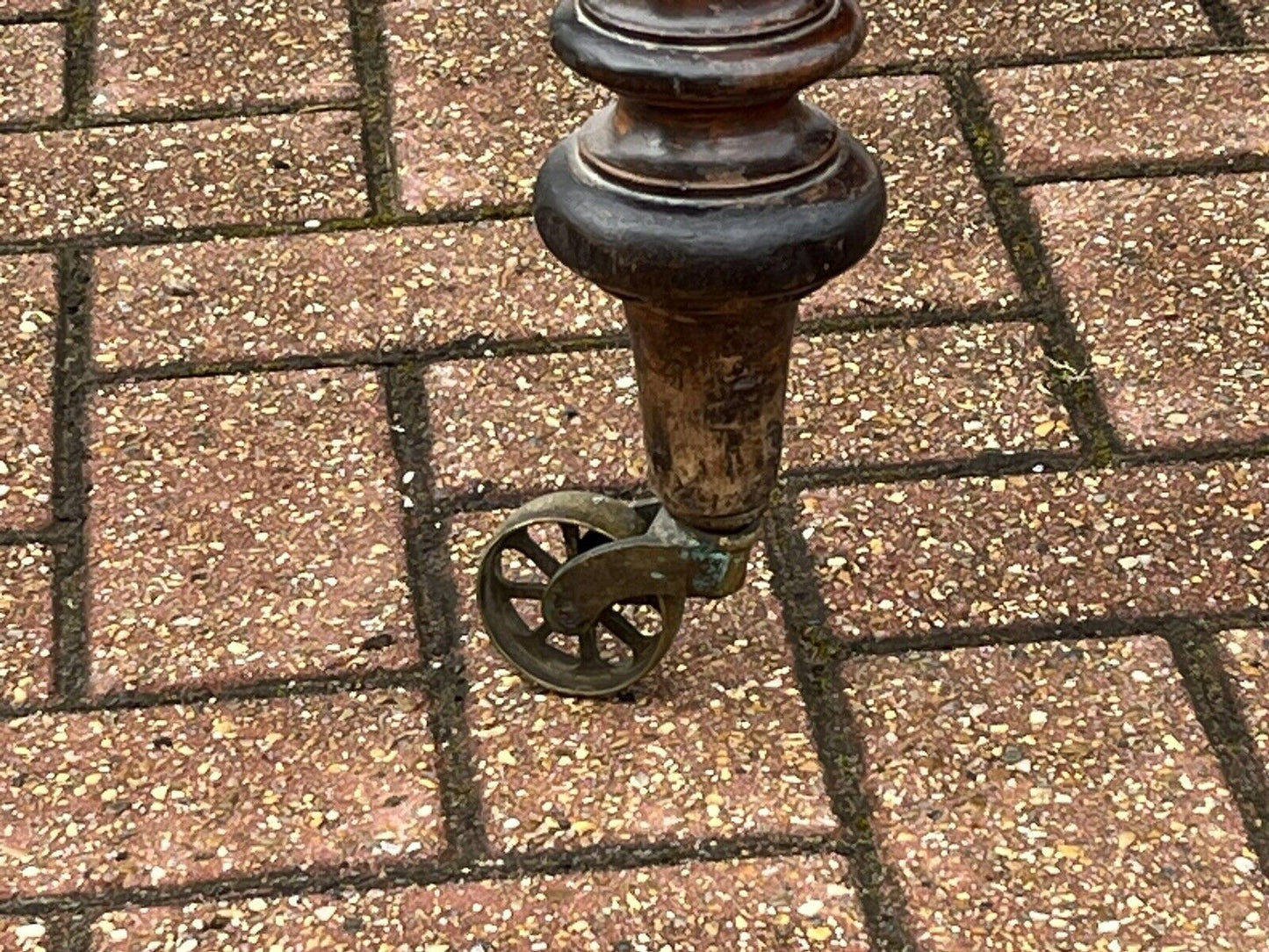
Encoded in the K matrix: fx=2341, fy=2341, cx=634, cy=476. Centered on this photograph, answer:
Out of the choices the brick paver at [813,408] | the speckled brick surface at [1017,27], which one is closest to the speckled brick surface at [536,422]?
the brick paver at [813,408]

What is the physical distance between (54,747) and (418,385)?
0.62 m

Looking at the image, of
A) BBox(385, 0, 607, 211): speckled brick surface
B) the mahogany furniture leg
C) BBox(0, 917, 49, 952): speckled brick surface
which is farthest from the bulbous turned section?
BBox(385, 0, 607, 211): speckled brick surface

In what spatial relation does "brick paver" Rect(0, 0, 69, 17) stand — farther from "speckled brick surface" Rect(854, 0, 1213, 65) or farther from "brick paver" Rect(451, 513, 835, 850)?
"brick paver" Rect(451, 513, 835, 850)

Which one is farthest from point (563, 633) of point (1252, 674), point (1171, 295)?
point (1171, 295)

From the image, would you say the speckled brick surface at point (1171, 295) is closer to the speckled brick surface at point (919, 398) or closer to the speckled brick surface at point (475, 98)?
the speckled brick surface at point (919, 398)

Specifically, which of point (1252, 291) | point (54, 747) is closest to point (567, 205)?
point (54, 747)

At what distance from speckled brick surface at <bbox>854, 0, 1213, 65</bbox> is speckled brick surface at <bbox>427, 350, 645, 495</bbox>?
29.9 inches

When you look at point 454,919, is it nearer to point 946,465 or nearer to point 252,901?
point 252,901

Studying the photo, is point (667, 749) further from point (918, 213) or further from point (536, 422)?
point (918, 213)

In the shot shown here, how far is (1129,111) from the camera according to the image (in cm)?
289

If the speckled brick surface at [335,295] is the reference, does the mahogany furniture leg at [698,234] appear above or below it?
above

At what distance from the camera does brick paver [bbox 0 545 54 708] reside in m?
2.13

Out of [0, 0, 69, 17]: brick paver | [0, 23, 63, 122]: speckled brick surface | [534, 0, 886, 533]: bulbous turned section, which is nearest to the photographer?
[534, 0, 886, 533]: bulbous turned section

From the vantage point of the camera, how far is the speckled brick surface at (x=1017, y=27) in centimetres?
303
